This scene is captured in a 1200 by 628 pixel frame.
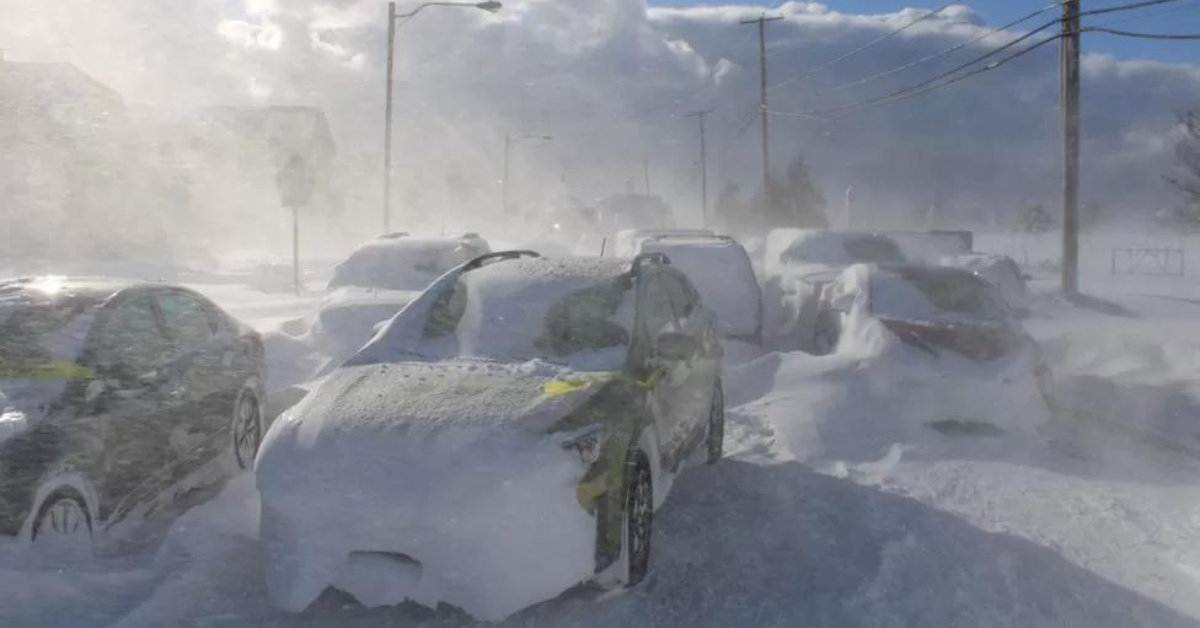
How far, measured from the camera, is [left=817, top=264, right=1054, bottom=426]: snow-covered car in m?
8.39

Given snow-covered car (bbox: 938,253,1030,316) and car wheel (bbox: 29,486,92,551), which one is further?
snow-covered car (bbox: 938,253,1030,316)

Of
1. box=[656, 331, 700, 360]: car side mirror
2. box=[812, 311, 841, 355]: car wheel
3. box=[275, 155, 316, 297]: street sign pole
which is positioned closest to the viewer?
box=[656, 331, 700, 360]: car side mirror

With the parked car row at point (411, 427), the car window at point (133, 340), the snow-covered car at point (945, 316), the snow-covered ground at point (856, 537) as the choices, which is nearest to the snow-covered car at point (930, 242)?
the snow-covered car at point (945, 316)

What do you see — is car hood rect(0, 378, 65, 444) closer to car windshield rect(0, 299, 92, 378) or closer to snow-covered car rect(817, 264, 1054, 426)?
car windshield rect(0, 299, 92, 378)

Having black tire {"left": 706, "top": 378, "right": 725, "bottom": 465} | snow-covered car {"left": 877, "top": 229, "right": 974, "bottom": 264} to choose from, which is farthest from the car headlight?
snow-covered car {"left": 877, "top": 229, "right": 974, "bottom": 264}

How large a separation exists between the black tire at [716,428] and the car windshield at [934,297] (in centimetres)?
250

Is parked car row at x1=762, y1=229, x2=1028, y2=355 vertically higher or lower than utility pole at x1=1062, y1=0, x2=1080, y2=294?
lower

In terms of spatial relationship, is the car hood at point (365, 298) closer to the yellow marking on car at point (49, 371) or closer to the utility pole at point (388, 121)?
the yellow marking on car at point (49, 371)

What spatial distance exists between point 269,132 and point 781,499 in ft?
156

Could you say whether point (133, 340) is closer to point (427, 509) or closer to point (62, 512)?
point (62, 512)

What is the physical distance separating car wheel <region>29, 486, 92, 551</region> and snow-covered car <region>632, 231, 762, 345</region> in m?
6.78

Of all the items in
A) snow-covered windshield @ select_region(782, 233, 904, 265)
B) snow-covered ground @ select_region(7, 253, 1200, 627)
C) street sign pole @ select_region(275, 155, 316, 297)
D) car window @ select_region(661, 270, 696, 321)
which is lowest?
snow-covered ground @ select_region(7, 253, 1200, 627)

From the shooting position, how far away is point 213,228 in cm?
4556

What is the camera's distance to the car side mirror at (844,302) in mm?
9639
